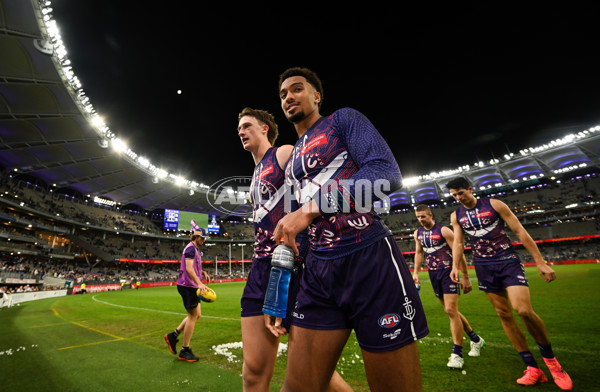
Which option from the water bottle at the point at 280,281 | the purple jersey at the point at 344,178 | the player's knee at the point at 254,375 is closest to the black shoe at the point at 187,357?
the player's knee at the point at 254,375

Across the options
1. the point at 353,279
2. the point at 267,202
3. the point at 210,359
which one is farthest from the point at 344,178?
the point at 210,359

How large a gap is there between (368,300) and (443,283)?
493 centimetres

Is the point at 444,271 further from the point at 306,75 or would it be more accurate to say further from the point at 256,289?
the point at 306,75

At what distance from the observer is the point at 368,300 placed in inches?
60.5

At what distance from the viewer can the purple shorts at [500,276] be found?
420 centimetres

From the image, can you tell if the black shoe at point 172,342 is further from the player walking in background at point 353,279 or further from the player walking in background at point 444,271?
the player walking in background at point 444,271

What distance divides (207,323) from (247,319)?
7999mm

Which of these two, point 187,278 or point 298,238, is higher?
point 298,238

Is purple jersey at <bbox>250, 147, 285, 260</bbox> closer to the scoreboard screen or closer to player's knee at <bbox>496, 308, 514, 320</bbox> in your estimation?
player's knee at <bbox>496, 308, 514, 320</bbox>

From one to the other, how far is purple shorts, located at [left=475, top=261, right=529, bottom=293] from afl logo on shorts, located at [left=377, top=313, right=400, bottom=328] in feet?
11.6

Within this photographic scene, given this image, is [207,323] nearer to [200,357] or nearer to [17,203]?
[200,357]

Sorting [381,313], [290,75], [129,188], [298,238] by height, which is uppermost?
[129,188]

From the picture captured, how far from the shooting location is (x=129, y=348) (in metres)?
6.41

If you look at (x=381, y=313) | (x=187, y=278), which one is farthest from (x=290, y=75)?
(x=187, y=278)
